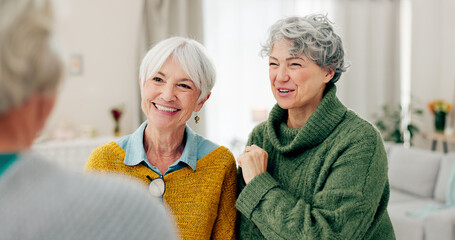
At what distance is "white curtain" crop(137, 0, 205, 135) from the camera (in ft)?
16.3

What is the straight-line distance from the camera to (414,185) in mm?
4004

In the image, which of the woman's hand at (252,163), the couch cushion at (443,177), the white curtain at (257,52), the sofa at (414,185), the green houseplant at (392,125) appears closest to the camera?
the woman's hand at (252,163)

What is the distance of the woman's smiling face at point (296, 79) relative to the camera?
4.58 ft

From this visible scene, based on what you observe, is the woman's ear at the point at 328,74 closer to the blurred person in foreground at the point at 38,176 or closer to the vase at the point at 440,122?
the blurred person in foreground at the point at 38,176

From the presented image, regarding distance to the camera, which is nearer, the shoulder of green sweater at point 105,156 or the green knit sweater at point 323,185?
the green knit sweater at point 323,185

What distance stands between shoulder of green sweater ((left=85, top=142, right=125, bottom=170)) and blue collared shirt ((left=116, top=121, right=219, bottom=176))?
0.02 m

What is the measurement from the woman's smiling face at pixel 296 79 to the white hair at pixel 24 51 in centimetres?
99

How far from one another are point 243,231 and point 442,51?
564cm

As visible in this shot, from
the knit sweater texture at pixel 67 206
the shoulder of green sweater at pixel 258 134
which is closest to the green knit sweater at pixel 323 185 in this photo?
the shoulder of green sweater at pixel 258 134

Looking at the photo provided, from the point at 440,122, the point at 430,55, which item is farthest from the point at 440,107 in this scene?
the point at 430,55

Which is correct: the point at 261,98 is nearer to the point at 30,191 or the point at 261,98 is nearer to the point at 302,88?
the point at 302,88

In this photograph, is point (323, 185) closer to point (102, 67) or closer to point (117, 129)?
point (117, 129)

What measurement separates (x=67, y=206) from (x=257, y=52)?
5.24 m

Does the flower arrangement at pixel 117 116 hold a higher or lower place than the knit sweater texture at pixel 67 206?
lower
